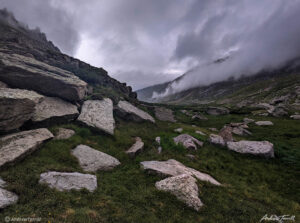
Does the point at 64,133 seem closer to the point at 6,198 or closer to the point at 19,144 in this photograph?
the point at 19,144

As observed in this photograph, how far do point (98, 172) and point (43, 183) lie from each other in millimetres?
3791

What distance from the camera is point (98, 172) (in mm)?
10617

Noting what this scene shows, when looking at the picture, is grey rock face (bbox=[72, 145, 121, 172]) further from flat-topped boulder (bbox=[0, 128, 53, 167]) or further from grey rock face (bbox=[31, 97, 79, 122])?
grey rock face (bbox=[31, 97, 79, 122])

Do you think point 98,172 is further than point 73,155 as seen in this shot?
No

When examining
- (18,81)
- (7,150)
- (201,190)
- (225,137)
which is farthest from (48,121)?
(225,137)

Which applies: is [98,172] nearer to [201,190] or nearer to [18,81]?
[201,190]

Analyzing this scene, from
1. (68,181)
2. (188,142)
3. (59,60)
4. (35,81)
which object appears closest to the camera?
(68,181)

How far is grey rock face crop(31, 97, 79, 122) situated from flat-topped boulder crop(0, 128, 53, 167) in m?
3.04

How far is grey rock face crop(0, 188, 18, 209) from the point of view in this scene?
5778 millimetres

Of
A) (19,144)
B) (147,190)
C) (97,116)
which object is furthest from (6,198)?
(97,116)

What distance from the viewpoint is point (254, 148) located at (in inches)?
611

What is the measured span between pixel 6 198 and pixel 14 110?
29.4 ft
